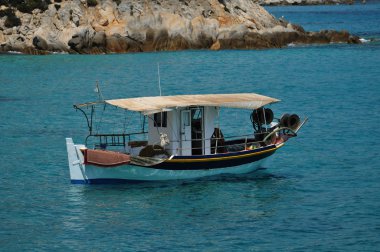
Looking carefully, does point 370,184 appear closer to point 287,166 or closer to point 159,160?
point 287,166

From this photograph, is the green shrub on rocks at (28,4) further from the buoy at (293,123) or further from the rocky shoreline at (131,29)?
the buoy at (293,123)

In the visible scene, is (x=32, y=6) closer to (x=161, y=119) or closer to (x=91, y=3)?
(x=91, y=3)

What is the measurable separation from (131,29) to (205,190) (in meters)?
50.0

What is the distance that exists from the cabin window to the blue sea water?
81.6 inches

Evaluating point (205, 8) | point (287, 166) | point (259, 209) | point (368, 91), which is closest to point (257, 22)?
point (205, 8)

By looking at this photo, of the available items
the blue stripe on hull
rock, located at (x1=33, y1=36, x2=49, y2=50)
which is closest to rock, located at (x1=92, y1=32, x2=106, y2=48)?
rock, located at (x1=33, y1=36, x2=49, y2=50)

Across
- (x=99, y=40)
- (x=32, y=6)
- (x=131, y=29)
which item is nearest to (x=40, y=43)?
(x=99, y=40)

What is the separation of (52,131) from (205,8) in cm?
4233

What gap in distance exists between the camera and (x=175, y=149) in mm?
31547

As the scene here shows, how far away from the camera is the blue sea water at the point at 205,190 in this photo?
25.8 m

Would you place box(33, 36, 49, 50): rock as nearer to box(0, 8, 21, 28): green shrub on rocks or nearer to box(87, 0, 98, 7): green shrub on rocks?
box(0, 8, 21, 28): green shrub on rocks

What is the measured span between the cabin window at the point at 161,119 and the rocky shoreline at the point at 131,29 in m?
46.3

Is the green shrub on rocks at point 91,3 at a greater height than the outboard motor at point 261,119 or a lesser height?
greater

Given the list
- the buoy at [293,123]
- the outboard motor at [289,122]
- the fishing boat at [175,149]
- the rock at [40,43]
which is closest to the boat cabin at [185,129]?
the fishing boat at [175,149]
